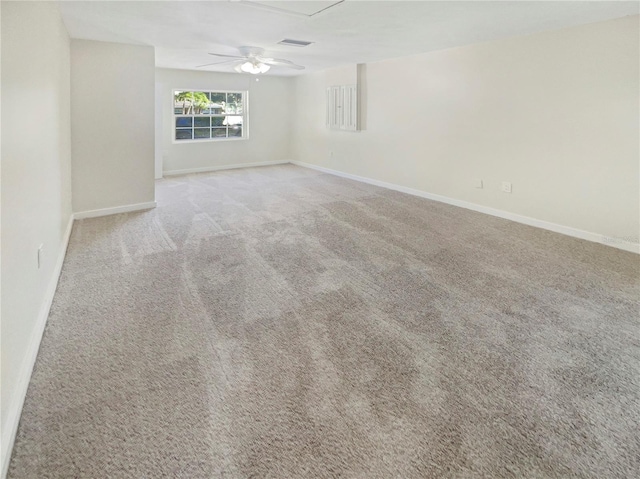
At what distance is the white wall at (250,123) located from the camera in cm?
804

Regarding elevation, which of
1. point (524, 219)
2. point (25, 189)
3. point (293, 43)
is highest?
point (293, 43)

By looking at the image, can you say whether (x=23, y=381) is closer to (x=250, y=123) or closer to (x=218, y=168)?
(x=218, y=168)

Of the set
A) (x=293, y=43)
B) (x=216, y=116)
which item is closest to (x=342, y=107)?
(x=293, y=43)

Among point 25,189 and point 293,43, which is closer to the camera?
point 25,189

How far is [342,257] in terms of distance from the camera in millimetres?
3713

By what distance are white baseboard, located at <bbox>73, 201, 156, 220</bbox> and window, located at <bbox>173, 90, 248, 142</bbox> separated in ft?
10.9

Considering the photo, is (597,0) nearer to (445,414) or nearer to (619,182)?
(619,182)

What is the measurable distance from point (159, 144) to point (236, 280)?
557 cm

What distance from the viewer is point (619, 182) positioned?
4.03 m

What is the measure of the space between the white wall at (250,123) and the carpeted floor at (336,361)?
14.8 feet

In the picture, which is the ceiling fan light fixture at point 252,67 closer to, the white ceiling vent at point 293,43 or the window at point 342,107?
the white ceiling vent at point 293,43

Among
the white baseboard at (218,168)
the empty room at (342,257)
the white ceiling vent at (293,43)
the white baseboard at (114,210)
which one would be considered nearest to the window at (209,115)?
the white baseboard at (218,168)

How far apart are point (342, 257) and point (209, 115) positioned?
6320 mm

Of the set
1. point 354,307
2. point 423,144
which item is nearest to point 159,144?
point 423,144
